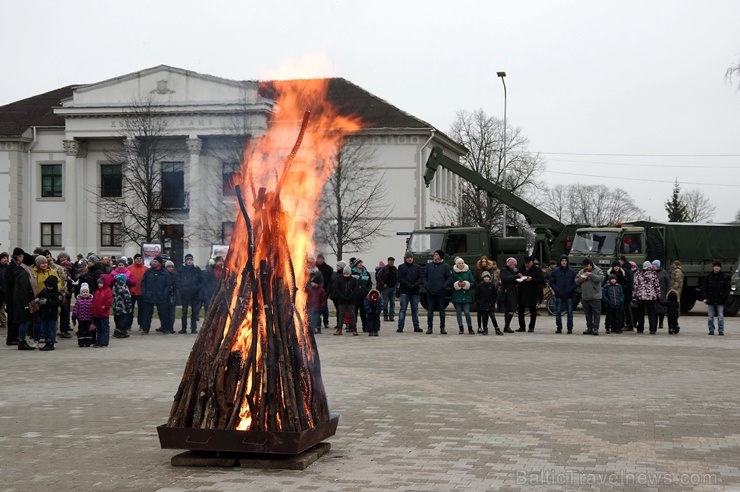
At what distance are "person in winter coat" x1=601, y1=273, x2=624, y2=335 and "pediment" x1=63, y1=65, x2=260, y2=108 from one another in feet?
128

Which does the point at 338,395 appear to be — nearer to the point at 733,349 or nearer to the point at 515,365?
the point at 515,365

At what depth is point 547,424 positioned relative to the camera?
10656 millimetres

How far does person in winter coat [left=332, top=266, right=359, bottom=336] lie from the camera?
24828mm

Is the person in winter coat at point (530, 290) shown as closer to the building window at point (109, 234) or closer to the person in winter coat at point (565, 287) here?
the person in winter coat at point (565, 287)

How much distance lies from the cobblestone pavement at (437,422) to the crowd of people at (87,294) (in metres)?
→ 1.17

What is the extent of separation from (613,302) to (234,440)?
714 inches

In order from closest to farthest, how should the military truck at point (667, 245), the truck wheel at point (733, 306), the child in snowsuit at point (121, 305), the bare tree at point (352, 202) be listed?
the child in snowsuit at point (121, 305), the truck wheel at point (733, 306), the military truck at point (667, 245), the bare tree at point (352, 202)

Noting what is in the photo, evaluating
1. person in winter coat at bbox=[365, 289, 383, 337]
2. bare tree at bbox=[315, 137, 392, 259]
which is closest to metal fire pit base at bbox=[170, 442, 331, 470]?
person in winter coat at bbox=[365, 289, 383, 337]

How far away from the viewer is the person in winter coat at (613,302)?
82.3 ft

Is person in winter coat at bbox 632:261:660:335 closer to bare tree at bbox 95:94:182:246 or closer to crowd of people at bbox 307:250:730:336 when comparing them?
crowd of people at bbox 307:250:730:336

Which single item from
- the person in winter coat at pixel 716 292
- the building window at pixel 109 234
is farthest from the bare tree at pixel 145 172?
the person in winter coat at pixel 716 292

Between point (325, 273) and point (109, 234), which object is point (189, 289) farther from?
point (109, 234)

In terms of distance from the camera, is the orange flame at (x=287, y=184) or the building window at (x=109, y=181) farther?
the building window at (x=109, y=181)

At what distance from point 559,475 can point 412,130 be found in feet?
188
